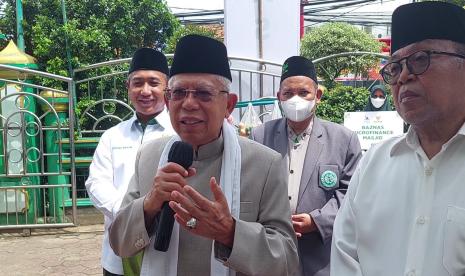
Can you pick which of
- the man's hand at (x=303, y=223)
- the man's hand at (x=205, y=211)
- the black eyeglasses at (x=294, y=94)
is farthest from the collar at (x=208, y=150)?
the black eyeglasses at (x=294, y=94)

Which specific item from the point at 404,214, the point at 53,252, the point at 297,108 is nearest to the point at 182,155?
the point at 404,214

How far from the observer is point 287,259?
1.58 meters

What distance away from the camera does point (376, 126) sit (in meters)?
3.84

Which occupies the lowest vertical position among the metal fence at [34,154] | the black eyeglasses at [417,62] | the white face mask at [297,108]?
the metal fence at [34,154]

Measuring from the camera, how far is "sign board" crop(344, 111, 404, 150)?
382cm

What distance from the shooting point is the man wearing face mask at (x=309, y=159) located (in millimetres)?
2445

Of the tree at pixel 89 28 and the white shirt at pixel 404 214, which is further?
the tree at pixel 89 28

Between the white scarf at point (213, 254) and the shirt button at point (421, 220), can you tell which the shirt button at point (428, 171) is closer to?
the shirt button at point (421, 220)

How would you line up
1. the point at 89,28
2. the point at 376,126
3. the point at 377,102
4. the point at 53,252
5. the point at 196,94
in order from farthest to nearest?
1. the point at 89,28
2. the point at 53,252
3. the point at 377,102
4. the point at 376,126
5. the point at 196,94

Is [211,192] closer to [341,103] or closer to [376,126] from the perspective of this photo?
[376,126]

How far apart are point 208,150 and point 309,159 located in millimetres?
1023

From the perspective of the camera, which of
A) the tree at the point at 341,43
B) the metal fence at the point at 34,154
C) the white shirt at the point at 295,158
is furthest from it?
the tree at the point at 341,43

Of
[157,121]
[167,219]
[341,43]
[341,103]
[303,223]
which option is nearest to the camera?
[167,219]

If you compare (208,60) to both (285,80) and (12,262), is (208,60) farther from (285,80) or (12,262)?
(12,262)
